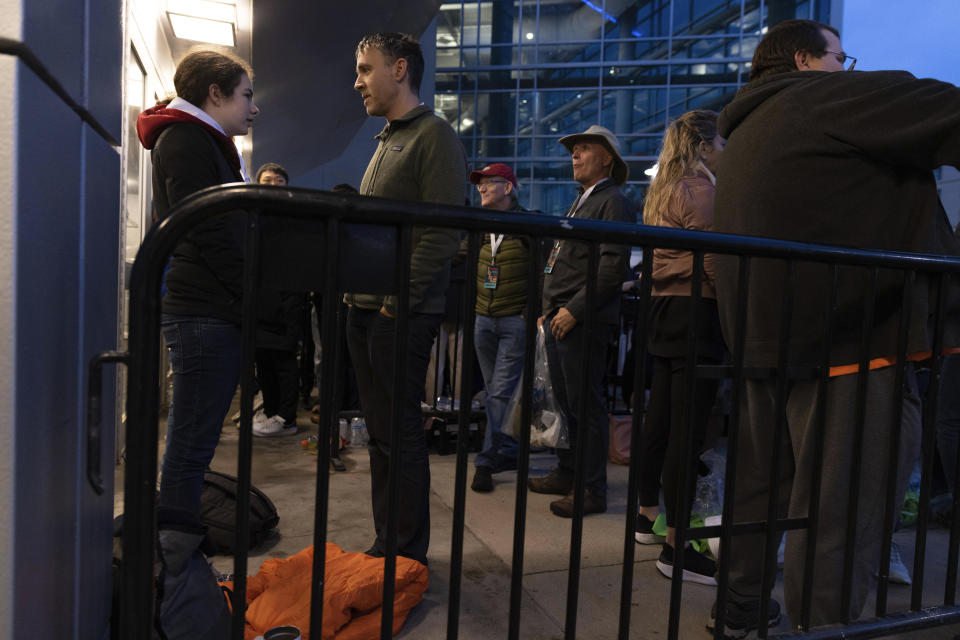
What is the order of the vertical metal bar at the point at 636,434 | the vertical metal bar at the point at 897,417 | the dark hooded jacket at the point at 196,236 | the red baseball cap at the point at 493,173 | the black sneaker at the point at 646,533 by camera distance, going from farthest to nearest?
the red baseball cap at the point at 493,173 < the black sneaker at the point at 646,533 < the dark hooded jacket at the point at 196,236 < the vertical metal bar at the point at 897,417 < the vertical metal bar at the point at 636,434

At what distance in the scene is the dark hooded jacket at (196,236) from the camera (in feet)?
7.53

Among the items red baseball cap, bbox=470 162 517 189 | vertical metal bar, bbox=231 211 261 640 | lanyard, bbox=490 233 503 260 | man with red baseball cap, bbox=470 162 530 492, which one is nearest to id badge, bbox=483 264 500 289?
man with red baseball cap, bbox=470 162 530 492

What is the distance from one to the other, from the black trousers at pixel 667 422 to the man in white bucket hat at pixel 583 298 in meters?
0.33

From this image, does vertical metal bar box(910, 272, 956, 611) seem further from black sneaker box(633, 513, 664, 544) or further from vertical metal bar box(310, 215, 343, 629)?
vertical metal bar box(310, 215, 343, 629)

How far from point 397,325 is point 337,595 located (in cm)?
115

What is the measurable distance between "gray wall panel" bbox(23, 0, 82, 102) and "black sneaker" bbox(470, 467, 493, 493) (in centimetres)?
310

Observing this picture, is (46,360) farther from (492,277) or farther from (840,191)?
(492,277)

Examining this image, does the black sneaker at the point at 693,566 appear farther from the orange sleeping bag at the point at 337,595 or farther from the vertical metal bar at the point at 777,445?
the orange sleeping bag at the point at 337,595

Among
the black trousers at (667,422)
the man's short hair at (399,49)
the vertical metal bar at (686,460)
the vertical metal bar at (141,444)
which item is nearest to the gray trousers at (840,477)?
the vertical metal bar at (686,460)

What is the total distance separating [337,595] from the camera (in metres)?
2.24

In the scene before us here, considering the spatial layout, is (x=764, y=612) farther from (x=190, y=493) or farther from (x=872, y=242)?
(x=190, y=493)

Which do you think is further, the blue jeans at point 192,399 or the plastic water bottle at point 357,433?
the plastic water bottle at point 357,433

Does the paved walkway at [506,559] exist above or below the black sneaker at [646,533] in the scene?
below

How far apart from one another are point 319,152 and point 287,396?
6.94 metres
